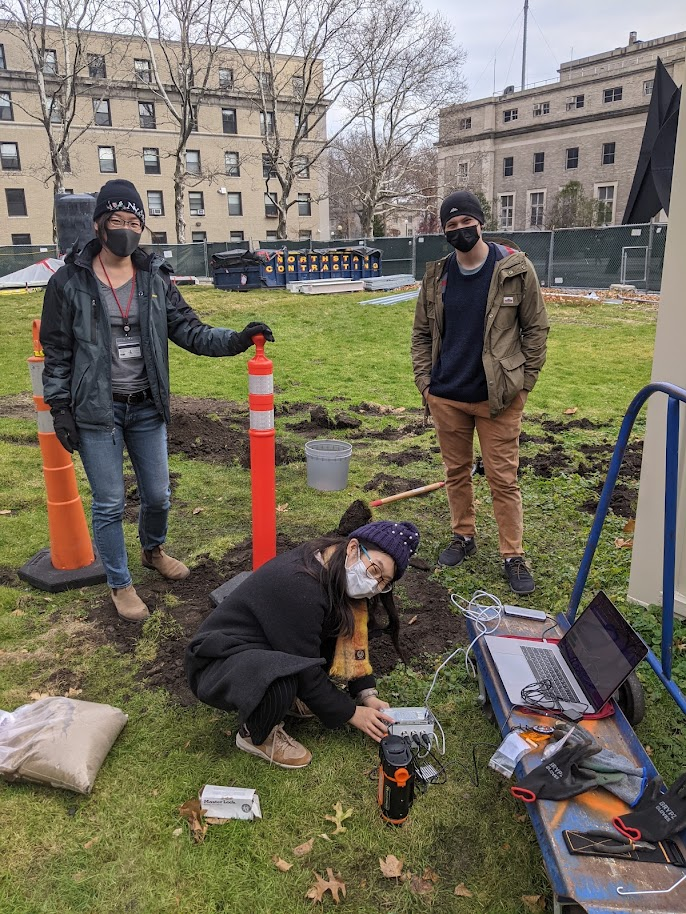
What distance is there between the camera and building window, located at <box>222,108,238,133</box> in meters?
47.3

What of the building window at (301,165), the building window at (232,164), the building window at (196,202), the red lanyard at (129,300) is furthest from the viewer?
the building window at (232,164)

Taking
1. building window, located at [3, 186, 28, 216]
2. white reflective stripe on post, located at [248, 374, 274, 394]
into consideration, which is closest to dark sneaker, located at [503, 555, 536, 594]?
white reflective stripe on post, located at [248, 374, 274, 394]

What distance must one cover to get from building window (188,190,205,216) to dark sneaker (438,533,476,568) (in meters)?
47.7

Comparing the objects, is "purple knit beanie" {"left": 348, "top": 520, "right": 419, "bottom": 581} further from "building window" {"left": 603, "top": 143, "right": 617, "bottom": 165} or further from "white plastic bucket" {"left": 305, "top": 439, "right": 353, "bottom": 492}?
"building window" {"left": 603, "top": 143, "right": 617, "bottom": 165}

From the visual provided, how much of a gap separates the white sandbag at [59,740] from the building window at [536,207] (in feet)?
210

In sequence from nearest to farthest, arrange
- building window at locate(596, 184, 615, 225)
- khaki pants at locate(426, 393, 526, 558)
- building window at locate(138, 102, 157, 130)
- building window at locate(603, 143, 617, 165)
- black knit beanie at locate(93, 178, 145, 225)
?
1. black knit beanie at locate(93, 178, 145, 225)
2. khaki pants at locate(426, 393, 526, 558)
3. building window at locate(138, 102, 157, 130)
4. building window at locate(596, 184, 615, 225)
5. building window at locate(603, 143, 617, 165)

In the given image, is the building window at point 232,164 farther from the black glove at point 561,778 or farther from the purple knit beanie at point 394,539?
the black glove at point 561,778

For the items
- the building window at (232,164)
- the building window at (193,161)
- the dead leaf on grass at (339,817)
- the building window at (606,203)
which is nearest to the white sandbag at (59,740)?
the dead leaf on grass at (339,817)

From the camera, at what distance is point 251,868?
7.72 feet

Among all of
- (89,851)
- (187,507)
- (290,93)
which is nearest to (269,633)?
(89,851)

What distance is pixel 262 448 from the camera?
378 centimetres

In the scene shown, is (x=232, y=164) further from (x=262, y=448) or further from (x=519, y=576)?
(x=519, y=576)

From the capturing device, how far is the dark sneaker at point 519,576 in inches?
162

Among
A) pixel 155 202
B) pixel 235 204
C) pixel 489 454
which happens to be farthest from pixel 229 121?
pixel 489 454
